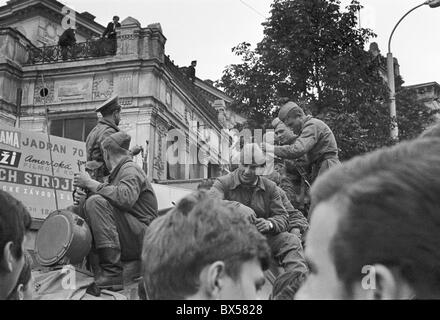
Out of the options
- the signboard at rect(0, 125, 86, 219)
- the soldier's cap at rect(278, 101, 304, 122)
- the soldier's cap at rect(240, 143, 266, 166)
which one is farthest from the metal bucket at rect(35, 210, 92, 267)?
the signboard at rect(0, 125, 86, 219)

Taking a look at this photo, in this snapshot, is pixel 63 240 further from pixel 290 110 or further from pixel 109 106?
pixel 290 110

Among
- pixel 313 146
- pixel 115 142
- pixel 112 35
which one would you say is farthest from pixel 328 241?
pixel 112 35

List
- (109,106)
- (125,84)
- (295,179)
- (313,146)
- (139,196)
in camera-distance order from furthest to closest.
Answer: (125,84) < (295,179) < (313,146) < (109,106) < (139,196)

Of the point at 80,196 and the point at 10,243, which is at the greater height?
the point at 80,196

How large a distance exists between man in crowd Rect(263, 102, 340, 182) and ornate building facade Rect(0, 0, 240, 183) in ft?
46.1

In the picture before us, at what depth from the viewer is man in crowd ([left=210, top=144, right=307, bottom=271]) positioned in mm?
5262

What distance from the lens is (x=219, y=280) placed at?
1.82m

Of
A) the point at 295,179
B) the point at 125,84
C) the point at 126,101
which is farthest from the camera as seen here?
the point at 125,84

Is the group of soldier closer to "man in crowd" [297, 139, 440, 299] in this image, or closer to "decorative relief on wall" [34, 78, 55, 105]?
"man in crowd" [297, 139, 440, 299]

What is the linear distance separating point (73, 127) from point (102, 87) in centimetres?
184

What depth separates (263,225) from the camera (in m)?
4.98

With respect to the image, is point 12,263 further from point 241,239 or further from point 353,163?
point 353,163

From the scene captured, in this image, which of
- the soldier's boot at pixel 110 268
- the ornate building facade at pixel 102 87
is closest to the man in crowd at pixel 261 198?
the soldier's boot at pixel 110 268
